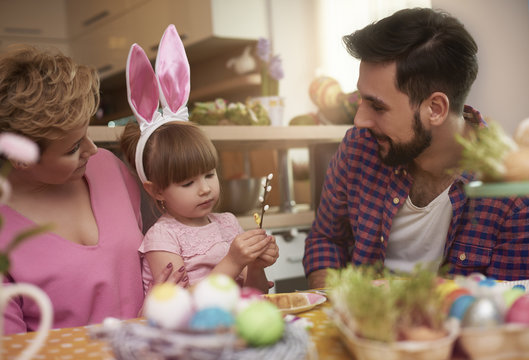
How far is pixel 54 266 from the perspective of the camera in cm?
118

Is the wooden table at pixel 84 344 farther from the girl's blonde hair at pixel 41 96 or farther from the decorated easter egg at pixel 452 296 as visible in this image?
the girl's blonde hair at pixel 41 96

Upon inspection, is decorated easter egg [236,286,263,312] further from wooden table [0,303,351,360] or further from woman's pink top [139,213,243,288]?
woman's pink top [139,213,243,288]

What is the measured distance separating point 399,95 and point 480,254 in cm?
45

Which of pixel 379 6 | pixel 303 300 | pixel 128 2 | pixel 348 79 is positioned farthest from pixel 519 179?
pixel 128 2

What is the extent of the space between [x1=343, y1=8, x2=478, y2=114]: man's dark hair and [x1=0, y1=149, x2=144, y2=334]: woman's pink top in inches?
29.3

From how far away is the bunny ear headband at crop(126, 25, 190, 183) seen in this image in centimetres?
137

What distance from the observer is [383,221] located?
59.6 inches

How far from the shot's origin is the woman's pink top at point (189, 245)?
52.2 inches

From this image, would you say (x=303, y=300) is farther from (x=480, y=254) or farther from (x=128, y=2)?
(x=128, y=2)

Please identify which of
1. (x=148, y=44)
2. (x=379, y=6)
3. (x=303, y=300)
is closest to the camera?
(x=303, y=300)

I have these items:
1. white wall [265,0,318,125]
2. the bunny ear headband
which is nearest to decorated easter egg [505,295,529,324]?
the bunny ear headband

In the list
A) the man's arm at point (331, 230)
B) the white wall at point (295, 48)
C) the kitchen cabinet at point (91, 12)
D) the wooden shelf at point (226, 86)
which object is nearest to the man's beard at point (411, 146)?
the man's arm at point (331, 230)

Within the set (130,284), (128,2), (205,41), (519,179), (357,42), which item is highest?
(128,2)

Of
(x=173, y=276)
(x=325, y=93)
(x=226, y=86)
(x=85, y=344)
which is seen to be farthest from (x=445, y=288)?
(x=226, y=86)
